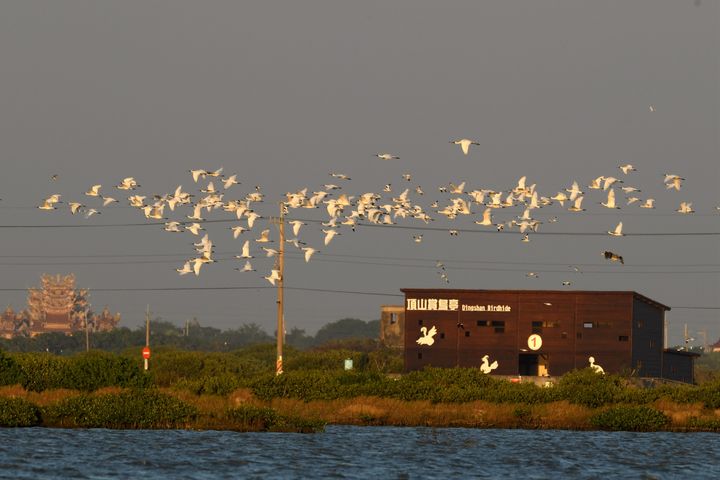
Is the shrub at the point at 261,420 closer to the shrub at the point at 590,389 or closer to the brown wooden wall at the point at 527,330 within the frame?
the shrub at the point at 590,389

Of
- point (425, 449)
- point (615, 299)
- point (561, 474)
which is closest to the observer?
point (561, 474)

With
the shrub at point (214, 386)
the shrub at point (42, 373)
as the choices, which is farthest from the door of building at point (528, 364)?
the shrub at point (42, 373)

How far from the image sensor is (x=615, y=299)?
378 feet

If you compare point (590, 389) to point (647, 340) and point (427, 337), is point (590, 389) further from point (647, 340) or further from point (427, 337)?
point (647, 340)

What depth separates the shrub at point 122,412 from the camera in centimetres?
6106

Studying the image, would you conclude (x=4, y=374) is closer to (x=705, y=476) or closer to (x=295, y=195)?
(x=295, y=195)

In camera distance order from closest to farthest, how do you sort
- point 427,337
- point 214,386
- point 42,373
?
point 214,386 < point 42,373 < point 427,337

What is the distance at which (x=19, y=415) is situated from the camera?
61.2 m

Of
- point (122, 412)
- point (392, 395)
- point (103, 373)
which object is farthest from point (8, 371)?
point (392, 395)

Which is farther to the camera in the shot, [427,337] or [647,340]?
[647,340]

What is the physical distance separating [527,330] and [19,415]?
6255 cm

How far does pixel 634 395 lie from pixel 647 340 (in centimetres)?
4632

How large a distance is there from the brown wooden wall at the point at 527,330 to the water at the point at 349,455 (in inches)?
1869

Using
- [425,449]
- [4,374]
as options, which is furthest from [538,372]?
[425,449]
